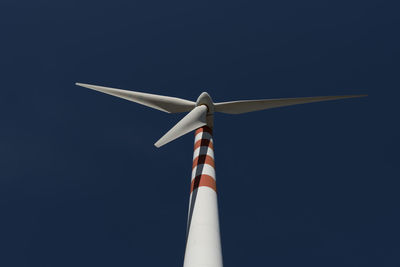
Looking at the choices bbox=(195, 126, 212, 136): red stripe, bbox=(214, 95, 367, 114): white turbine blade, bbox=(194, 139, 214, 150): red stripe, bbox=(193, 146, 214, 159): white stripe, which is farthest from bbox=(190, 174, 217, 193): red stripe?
bbox=(214, 95, 367, 114): white turbine blade

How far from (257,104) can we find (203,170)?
6.67 metres

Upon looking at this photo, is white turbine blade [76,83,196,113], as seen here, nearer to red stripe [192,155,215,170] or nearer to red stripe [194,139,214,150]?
red stripe [194,139,214,150]

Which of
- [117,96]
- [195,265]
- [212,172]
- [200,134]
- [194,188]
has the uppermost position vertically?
[117,96]

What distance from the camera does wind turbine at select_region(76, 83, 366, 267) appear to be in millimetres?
10609

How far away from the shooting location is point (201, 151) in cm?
1575

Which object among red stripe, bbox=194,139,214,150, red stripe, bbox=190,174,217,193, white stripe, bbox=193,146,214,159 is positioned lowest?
red stripe, bbox=190,174,217,193

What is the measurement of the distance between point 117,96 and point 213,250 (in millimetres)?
12308

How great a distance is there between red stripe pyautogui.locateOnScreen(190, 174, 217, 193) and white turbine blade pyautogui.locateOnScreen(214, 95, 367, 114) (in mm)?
6232

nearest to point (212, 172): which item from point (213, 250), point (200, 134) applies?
point (200, 134)

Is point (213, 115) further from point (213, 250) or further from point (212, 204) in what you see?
point (213, 250)

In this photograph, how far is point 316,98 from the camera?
1859 centimetres

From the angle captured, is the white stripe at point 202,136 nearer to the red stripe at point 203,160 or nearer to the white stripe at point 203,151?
the white stripe at point 203,151

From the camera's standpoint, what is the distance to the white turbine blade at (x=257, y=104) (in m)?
18.7

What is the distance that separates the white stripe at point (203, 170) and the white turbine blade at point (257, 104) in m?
5.41
